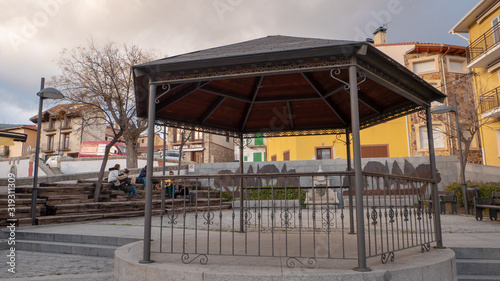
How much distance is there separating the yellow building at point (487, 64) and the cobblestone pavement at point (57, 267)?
21610mm

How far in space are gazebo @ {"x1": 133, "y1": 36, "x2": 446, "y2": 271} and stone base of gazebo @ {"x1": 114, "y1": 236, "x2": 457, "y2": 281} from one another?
216mm

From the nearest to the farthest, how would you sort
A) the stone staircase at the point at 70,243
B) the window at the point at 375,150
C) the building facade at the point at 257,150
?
the stone staircase at the point at 70,243, the window at the point at 375,150, the building facade at the point at 257,150

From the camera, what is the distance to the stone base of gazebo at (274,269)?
3480 millimetres

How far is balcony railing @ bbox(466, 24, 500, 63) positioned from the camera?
18984mm

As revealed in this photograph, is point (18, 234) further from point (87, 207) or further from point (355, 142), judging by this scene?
point (355, 142)

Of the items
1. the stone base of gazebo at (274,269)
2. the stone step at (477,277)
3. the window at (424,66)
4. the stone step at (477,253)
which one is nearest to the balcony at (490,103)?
the window at (424,66)

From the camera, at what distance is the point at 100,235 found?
295 inches

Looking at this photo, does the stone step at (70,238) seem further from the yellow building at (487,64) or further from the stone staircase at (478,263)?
the yellow building at (487,64)

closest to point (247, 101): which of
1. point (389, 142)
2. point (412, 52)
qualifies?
point (389, 142)

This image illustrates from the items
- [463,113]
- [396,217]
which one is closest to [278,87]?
[396,217]

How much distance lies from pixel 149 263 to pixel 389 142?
2656 cm

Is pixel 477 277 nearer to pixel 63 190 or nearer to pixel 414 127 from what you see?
pixel 63 190

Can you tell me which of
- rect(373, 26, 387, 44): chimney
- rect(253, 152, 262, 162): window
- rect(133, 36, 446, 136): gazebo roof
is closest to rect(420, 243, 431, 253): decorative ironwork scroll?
rect(133, 36, 446, 136): gazebo roof

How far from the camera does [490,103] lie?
20.0 metres
